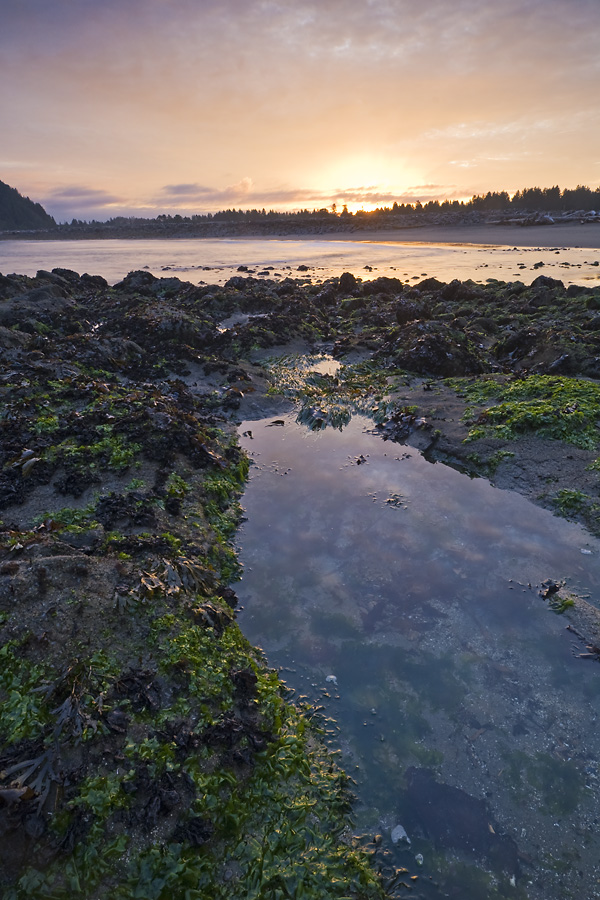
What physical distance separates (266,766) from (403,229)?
102 meters

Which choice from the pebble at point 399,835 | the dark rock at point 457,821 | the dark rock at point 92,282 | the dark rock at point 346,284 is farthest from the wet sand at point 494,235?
the pebble at point 399,835

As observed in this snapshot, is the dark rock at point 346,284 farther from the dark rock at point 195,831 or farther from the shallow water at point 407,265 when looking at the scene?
the dark rock at point 195,831

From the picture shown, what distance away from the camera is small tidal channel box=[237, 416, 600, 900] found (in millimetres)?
3789

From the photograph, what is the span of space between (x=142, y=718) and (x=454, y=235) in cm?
8583

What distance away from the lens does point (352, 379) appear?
15.5m

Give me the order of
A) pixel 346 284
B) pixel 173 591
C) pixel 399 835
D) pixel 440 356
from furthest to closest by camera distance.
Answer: pixel 346 284 → pixel 440 356 → pixel 173 591 → pixel 399 835

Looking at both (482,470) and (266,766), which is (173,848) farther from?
(482,470)

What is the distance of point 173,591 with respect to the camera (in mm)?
5574

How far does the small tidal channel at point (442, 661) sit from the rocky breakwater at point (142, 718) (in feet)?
1.41

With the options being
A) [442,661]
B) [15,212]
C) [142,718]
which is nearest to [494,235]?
[442,661]

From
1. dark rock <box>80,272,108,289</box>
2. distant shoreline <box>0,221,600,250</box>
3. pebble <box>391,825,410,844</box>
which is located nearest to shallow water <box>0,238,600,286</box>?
dark rock <box>80,272,108,289</box>

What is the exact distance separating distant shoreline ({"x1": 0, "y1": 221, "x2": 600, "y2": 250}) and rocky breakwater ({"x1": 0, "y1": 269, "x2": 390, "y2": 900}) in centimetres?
5723

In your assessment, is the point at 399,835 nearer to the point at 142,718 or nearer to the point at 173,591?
the point at 142,718

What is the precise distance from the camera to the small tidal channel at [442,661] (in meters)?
3.79
